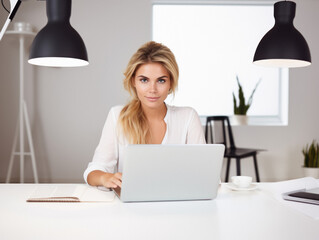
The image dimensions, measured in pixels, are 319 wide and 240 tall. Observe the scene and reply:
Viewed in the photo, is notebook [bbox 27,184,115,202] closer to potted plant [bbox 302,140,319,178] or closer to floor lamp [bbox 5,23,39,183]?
floor lamp [bbox 5,23,39,183]

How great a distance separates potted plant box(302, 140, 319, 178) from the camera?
4414 mm

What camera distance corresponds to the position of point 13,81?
454cm

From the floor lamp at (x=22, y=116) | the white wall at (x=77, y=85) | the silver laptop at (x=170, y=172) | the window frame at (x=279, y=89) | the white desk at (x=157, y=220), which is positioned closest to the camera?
the white desk at (x=157, y=220)

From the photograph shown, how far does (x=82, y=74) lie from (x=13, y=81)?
909 millimetres

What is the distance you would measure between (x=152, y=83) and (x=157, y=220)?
1.03 meters

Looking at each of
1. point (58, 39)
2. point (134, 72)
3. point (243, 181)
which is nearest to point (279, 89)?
point (134, 72)

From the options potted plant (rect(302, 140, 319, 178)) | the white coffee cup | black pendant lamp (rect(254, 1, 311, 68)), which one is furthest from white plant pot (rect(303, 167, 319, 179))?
the white coffee cup

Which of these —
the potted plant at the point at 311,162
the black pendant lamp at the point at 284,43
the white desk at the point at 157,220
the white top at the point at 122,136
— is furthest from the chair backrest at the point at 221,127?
the white desk at the point at 157,220

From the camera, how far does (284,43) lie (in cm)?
165

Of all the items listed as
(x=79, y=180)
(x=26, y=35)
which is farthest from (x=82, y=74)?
(x=79, y=180)

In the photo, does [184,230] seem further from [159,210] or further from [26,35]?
[26,35]

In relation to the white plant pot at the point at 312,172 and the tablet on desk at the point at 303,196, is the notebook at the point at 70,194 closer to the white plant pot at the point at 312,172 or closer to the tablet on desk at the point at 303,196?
the tablet on desk at the point at 303,196

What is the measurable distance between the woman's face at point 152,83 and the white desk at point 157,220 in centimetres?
76

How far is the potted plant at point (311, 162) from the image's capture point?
4.41 m
